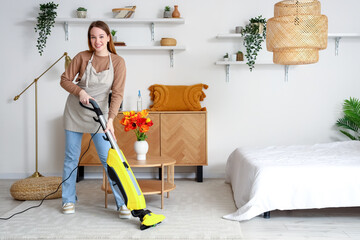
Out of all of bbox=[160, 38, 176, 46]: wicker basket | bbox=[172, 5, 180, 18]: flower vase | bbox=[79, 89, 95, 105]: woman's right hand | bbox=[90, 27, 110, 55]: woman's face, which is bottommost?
bbox=[79, 89, 95, 105]: woman's right hand

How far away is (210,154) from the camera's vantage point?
525 cm

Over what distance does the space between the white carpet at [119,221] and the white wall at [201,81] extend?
1.31m

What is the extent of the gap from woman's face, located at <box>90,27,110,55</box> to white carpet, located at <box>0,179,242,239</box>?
1.26 m

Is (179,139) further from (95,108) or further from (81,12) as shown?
(95,108)

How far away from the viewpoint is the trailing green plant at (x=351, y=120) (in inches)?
196

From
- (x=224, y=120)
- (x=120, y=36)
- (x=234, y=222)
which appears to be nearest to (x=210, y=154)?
(x=224, y=120)

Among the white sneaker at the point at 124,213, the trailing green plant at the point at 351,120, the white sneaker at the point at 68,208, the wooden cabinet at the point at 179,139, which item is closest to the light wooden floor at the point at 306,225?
the white sneaker at the point at 68,208

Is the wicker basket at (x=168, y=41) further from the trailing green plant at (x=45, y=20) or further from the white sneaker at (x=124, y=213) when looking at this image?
the white sneaker at (x=124, y=213)

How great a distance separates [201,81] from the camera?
5227mm

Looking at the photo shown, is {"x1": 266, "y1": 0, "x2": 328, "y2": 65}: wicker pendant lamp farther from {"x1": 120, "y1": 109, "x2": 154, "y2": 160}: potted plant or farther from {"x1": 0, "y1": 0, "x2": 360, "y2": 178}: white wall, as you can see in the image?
{"x1": 0, "y1": 0, "x2": 360, "y2": 178}: white wall

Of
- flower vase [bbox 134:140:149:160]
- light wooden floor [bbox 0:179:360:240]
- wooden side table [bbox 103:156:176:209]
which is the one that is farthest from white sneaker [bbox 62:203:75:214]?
flower vase [bbox 134:140:149:160]

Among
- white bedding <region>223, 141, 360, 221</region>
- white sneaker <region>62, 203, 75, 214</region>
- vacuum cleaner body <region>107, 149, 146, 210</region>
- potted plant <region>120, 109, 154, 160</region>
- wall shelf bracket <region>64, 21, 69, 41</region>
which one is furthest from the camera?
wall shelf bracket <region>64, 21, 69, 41</region>

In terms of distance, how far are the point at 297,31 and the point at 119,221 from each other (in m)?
1.95

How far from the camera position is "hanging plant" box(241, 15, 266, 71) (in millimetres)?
4930
